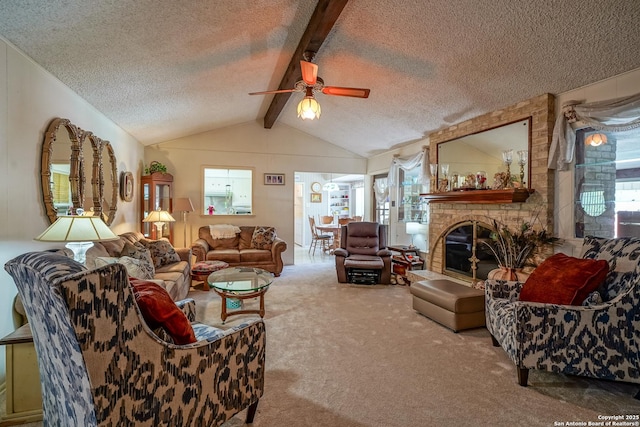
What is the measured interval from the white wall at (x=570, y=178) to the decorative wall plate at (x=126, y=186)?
18.0ft

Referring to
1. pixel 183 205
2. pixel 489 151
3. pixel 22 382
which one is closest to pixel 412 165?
pixel 489 151

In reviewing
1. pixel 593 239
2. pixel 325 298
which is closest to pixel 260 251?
pixel 325 298

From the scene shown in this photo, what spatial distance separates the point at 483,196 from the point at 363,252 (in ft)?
6.60

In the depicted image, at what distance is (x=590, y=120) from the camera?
278 cm

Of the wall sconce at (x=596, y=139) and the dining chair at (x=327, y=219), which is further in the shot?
the dining chair at (x=327, y=219)

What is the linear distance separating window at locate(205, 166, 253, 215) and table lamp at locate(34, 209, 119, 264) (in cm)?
394

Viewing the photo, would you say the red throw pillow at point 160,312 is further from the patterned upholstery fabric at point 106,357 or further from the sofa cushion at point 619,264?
the sofa cushion at point 619,264

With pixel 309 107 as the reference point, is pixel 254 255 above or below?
below

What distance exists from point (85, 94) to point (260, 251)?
317cm

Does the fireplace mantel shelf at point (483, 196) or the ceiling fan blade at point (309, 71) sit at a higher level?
the ceiling fan blade at point (309, 71)

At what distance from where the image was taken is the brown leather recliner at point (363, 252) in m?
4.57

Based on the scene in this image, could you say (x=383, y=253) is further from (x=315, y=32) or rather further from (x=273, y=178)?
(x=315, y=32)

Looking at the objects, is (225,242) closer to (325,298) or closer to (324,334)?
(325,298)

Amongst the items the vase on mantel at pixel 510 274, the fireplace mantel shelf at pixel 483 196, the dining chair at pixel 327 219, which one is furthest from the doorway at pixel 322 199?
the vase on mantel at pixel 510 274
